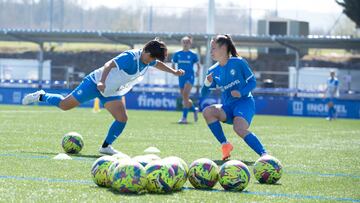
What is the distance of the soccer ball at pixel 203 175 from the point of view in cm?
905

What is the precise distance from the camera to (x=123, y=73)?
12.4 metres

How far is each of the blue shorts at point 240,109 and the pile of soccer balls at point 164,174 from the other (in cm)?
205

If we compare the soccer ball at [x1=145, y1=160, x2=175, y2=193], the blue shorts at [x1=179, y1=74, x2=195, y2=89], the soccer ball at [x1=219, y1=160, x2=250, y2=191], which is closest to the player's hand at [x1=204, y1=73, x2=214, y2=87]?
the soccer ball at [x1=219, y1=160, x2=250, y2=191]

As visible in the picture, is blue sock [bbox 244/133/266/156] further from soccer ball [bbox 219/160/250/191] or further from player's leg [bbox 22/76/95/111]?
player's leg [bbox 22/76/95/111]

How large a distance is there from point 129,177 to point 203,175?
37.6 inches

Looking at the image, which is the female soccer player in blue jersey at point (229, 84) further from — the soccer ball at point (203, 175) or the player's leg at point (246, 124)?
the soccer ball at point (203, 175)

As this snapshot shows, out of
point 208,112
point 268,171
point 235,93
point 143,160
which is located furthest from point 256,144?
point 143,160

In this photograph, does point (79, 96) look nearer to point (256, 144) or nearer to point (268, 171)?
point (256, 144)

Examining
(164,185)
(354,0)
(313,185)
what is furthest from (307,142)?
(354,0)

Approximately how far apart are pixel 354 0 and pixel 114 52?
15.1 meters

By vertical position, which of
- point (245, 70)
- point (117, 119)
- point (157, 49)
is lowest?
point (117, 119)

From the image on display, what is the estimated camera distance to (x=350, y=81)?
40.9 meters

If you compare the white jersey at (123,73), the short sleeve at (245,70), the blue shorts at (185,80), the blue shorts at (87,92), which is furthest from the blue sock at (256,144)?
the blue shorts at (185,80)

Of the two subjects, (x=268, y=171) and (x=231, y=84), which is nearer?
(x=268, y=171)
